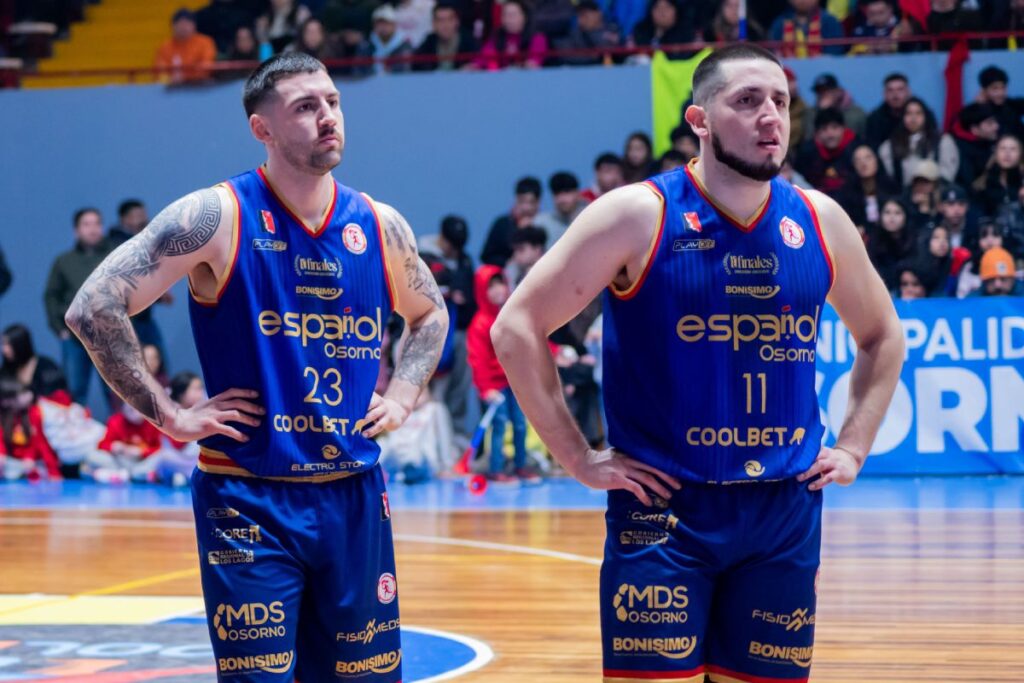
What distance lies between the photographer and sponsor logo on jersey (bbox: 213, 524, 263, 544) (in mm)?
4250

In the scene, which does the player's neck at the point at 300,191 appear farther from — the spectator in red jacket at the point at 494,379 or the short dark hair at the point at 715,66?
the spectator in red jacket at the point at 494,379

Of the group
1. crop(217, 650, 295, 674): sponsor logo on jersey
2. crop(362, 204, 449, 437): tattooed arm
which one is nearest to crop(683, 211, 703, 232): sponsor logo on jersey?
crop(362, 204, 449, 437): tattooed arm

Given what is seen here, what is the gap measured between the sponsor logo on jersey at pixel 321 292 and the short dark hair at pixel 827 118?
11.6 metres

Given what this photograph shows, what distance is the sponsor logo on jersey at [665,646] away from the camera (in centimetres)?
388

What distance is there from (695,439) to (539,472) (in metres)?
10.6

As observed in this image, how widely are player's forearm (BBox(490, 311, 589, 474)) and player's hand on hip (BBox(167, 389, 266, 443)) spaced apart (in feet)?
2.41

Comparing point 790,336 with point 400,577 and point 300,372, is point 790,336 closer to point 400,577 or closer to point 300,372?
point 300,372

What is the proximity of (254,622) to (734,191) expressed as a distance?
1.73 metres

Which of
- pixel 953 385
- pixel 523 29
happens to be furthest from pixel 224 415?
pixel 523 29

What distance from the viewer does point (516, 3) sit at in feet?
56.8

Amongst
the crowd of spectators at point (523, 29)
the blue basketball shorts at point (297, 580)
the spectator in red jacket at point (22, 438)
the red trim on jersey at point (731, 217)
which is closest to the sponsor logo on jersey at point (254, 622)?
the blue basketball shorts at point (297, 580)

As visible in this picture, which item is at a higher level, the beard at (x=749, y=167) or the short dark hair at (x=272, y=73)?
the short dark hair at (x=272, y=73)

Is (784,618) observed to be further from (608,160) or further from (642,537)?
(608,160)

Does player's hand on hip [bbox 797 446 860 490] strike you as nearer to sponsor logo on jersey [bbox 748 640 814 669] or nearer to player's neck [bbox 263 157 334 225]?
sponsor logo on jersey [bbox 748 640 814 669]
